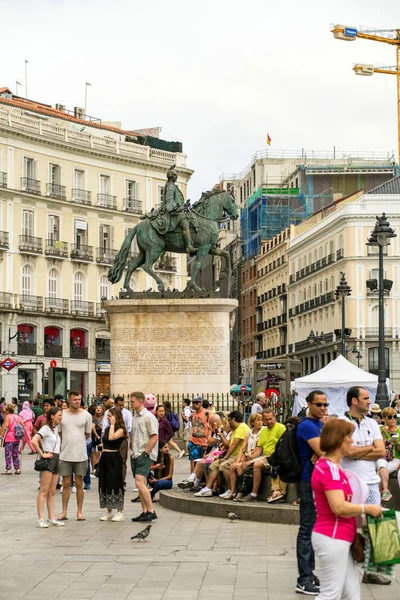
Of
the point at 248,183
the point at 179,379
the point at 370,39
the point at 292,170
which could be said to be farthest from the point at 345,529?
the point at 370,39

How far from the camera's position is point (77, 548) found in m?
13.5

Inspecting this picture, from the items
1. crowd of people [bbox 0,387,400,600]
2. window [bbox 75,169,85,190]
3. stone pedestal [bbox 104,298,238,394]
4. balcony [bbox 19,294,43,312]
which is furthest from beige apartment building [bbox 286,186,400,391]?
crowd of people [bbox 0,387,400,600]

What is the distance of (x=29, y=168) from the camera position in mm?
74125

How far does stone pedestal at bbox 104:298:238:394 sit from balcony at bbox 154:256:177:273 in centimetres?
4733

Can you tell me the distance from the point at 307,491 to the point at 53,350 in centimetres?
6370

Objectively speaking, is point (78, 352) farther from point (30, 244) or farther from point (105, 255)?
point (30, 244)

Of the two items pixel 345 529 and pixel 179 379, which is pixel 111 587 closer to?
pixel 345 529

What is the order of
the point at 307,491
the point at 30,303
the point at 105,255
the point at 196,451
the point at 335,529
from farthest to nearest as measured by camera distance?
the point at 105,255, the point at 30,303, the point at 196,451, the point at 307,491, the point at 335,529

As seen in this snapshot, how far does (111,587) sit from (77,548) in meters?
2.69

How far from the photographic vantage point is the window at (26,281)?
7288 centimetres

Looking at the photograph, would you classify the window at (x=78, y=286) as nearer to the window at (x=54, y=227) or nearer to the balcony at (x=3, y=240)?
the window at (x=54, y=227)

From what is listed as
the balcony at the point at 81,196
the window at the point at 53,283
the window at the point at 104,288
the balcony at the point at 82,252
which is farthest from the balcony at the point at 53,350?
the balcony at the point at 81,196

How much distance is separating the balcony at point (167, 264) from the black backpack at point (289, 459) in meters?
68.3

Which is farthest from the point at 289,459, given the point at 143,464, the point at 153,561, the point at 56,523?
the point at 56,523
